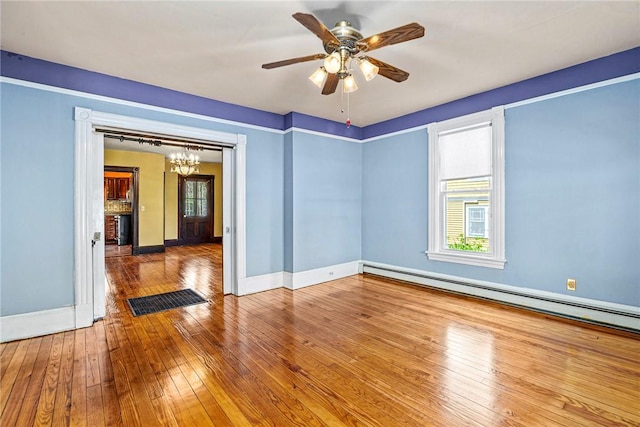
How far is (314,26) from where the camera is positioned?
76.5 inches

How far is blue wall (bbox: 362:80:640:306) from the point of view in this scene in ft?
9.81

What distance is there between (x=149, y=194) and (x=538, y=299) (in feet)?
28.4

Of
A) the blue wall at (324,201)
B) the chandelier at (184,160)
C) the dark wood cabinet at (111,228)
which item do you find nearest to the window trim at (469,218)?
the blue wall at (324,201)

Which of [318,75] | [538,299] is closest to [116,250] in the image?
[318,75]

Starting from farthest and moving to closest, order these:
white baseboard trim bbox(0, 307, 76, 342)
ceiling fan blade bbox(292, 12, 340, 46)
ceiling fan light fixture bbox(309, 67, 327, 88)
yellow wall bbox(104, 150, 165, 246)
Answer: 1. yellow wall bbox(104, 150, 165, 246)
2. white baseboard trim bbox(0, 307, 76, 342)
3. ceiling fan light fixture bbox(309, 67, 327, 88)
4. ceiling fan blade bbox(292, 12, 340, 46)

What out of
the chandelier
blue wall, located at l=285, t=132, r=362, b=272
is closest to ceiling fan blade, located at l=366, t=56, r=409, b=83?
blue wall, located at l=285, t=132, r=362, b=272

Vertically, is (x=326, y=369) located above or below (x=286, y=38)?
below

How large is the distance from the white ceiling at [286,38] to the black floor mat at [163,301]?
2772 mm

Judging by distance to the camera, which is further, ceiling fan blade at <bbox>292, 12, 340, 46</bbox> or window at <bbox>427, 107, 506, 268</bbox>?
window at <bbox>427, 107, 506, 268</bbox>

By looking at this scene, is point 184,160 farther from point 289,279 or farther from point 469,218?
point 469,218

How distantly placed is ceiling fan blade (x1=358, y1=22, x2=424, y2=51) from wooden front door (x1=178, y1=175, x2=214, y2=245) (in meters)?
8.94

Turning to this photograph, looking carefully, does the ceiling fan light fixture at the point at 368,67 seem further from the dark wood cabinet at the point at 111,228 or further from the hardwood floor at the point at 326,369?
the dark wood cabinet at the point at 111,228

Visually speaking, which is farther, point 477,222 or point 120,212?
point 120,212

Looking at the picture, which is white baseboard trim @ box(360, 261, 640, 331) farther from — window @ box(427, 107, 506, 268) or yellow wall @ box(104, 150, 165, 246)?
yellow wall @ box(104, 150, 165, 246)
